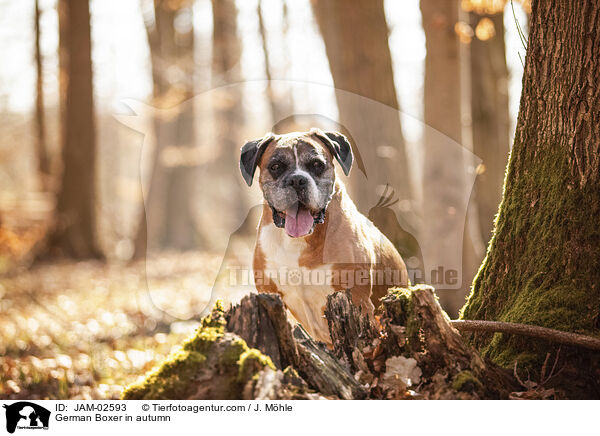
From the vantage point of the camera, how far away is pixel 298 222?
358cm

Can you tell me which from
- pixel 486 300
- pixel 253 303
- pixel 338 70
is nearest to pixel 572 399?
pixel 486 300

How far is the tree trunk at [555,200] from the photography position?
3127 mm

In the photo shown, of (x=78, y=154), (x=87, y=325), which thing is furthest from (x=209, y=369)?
(x=78, y=154)

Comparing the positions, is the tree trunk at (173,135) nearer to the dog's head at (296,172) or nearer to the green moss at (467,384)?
the dog's head at (296,172)

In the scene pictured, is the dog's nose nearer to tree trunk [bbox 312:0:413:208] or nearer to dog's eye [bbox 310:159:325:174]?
dog's eye [bbox 310:159:325:174]

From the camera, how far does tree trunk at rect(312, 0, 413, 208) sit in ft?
15.0

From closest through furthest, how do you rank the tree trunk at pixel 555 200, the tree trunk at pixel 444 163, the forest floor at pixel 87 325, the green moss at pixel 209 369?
the green moss at pixel 209 369 < the tree trunk at pixel 555 200 < the tree trunk at pixel 444 163 < the forest floor at pixel 87 325

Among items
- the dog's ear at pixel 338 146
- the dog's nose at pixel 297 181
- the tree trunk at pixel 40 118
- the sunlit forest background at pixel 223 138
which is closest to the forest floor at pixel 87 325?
the sunlit forest background at pixel 223 138

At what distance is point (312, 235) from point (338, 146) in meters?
0.57

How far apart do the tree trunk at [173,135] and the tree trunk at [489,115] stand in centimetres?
685

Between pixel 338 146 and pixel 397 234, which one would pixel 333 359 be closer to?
pixel 338 146

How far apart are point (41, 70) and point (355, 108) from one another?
17.1 m
